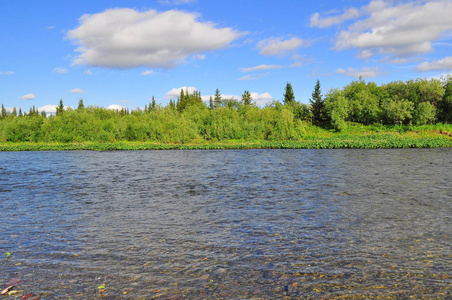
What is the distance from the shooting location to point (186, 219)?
48.9 ft

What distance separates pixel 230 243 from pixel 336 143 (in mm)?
67826

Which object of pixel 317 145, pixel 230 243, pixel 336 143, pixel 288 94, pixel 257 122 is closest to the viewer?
pixel 230 243

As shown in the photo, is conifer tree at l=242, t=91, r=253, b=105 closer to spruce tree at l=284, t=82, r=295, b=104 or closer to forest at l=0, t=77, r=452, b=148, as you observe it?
spruce tree at l=284, t=82, r=295, b=104

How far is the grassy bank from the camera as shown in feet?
237

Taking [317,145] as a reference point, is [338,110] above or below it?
above

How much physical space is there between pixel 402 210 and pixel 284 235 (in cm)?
752

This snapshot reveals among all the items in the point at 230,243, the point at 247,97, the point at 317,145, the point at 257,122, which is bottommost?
the point at 230,243

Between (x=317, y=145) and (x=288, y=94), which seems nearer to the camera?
(x=317, y=145)

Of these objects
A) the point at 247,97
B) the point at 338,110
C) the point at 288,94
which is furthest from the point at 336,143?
the point at 247,97

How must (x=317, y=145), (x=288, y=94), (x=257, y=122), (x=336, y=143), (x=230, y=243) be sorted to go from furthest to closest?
(x=288, y=94) < (x=257, y=122) < (x=336, y=143) < (x=317, y=145) < (x=230, y=243)

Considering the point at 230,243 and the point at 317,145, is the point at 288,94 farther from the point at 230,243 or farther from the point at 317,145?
the point at 230,243

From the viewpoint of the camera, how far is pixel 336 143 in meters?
74.5

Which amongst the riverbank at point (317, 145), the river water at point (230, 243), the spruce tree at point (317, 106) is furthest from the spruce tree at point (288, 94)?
the river water at point (230, 243)

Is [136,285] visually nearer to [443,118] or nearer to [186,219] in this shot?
[186,219]
